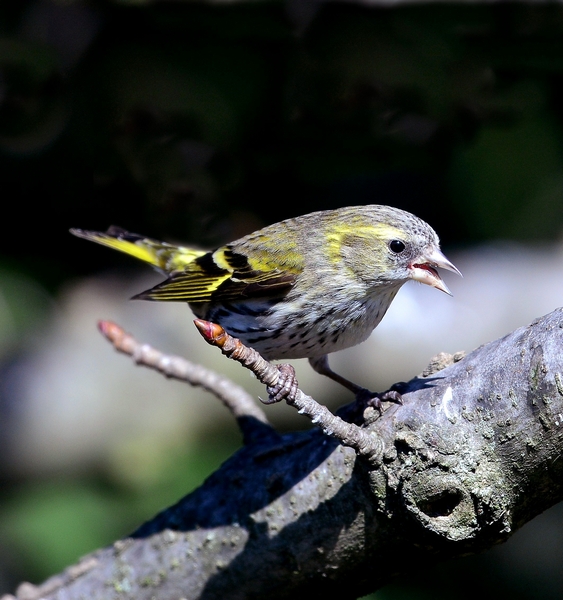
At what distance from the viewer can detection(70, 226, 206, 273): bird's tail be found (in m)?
3.18

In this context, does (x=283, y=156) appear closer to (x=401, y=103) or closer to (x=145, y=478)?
(x=401, y=103)

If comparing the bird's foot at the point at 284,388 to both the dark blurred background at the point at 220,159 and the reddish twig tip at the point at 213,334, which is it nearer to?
the reddish twig tip at the point at 213,334

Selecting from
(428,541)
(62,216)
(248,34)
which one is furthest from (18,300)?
(428,541)

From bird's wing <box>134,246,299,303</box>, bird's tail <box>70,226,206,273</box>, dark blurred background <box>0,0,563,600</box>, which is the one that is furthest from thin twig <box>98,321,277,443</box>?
A: dark blurred background <box>0,0,563,600</box>

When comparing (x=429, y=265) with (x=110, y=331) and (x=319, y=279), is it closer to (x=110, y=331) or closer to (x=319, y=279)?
(x=319, y=279)

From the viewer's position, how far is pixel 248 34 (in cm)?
540

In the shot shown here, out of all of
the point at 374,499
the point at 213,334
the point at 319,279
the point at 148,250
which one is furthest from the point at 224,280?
the point at 213,334

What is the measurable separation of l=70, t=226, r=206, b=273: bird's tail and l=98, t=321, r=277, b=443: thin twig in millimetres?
734

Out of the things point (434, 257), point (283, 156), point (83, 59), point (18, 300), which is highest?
point (83, 59)

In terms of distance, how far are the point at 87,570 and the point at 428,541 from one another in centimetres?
105

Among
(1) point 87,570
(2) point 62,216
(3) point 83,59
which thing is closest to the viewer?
(1) point 87,570

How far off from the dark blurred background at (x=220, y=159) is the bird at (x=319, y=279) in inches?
85.6

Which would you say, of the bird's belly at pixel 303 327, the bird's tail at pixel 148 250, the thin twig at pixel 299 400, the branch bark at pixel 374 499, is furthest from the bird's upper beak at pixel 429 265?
the bird's tail at pixel 148 250

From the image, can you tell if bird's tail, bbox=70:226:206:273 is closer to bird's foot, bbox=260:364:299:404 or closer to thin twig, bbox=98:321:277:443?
thin twig, bbox=98:321:277:443
